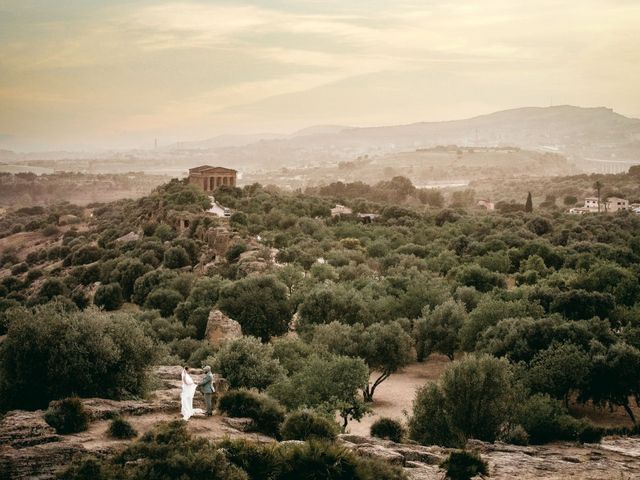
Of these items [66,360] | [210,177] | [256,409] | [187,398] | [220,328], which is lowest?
[220,328]

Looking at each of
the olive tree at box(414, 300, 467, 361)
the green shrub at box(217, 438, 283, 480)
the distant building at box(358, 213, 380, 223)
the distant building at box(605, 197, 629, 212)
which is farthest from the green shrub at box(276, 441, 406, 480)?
the distant building at box(605, 197, 629, 212)

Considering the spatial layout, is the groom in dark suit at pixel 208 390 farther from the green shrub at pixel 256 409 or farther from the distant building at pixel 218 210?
the distant building at pixel 218 210

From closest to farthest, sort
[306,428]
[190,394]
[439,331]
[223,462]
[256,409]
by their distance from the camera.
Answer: [223,462] → [306,428] → [190,394] → [256,409] → [439,331]

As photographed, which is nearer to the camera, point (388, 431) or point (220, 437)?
point (220, 437)

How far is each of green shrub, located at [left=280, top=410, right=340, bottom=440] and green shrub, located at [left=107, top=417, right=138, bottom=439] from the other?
3.02m

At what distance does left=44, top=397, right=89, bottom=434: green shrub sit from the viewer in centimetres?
1352

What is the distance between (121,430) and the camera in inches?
540

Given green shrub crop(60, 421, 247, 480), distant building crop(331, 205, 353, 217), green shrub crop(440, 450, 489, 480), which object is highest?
distant building crop(331, 205, 353, 217)

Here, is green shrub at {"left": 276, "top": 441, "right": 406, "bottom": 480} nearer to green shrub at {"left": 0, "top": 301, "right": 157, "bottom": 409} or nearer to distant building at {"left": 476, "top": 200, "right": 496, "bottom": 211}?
green shrub at {"left": 0, "top": 301, "right": 157, "bottom": 409}

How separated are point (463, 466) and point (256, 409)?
4510 millimetres

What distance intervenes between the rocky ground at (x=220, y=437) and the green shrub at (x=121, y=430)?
0.56ft

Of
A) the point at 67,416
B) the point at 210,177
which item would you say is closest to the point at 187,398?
the point at 67,416

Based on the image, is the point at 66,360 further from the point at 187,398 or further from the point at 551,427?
the point at 551,427

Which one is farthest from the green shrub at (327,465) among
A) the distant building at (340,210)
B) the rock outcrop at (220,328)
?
the distant building at (340,210)
